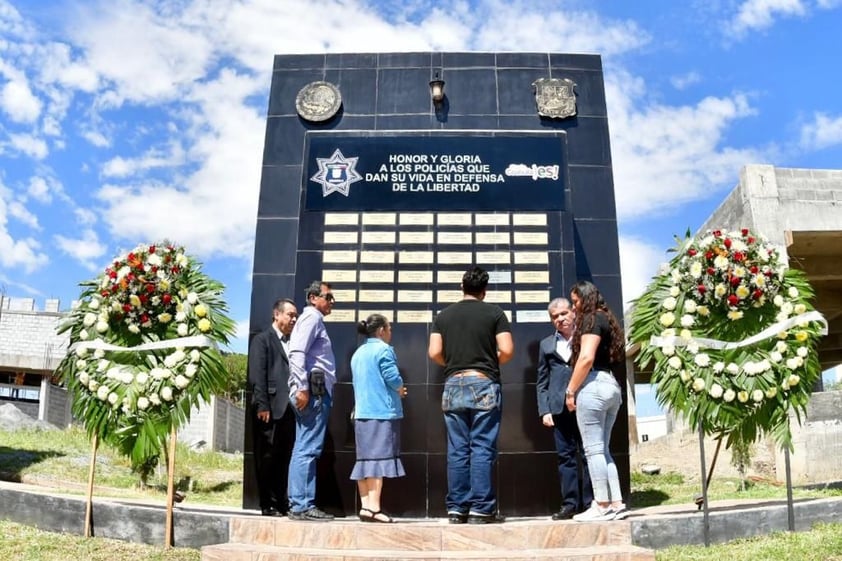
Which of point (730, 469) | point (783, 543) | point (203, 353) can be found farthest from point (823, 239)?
point (203, 353)

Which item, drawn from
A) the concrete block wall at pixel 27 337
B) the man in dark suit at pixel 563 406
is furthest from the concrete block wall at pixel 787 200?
the concrete block wall at pixel 27 337

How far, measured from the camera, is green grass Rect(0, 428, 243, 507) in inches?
367

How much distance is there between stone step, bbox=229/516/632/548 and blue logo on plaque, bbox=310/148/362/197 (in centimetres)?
336

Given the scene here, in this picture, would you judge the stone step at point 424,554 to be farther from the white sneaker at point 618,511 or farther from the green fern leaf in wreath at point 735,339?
the green fern leaf in wreath at point 735,339

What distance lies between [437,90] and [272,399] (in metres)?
3.59

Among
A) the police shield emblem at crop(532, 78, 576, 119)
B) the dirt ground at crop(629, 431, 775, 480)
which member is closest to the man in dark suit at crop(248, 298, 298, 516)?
the police shield emblem at crop(532, 78, 576, 119)

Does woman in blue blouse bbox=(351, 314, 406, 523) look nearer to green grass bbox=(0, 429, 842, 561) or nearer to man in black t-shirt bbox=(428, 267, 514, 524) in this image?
man in black t-shirt bbox=(428, 267, 514, 524)

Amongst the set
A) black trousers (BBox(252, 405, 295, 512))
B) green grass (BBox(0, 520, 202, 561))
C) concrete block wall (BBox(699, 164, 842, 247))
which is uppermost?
concrete block wall (BBox(699, 164, 842, 247))

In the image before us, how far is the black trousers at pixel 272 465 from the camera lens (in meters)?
6.20

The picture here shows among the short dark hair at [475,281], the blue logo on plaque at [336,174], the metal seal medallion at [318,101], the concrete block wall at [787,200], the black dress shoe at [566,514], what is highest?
the concrete block wall at [787,200]

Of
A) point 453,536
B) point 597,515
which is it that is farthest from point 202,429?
point 597,515

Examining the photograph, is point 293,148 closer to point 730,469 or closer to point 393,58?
point 393,58

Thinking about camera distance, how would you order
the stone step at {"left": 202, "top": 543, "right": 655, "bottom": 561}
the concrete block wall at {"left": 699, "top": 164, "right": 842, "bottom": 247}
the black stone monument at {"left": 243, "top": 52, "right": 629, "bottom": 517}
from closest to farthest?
the stone step at {"left": 202, "top": 543, "right": 655, "bottom": 561}, the black stone monument at {"left": 243, "top": 52, "right": 629, "bottom": 517}, the concrete block wall at {"left": 699, "top": 164, "right": 842, "bottom": 247}

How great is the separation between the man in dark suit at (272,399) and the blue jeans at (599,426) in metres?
2.44
